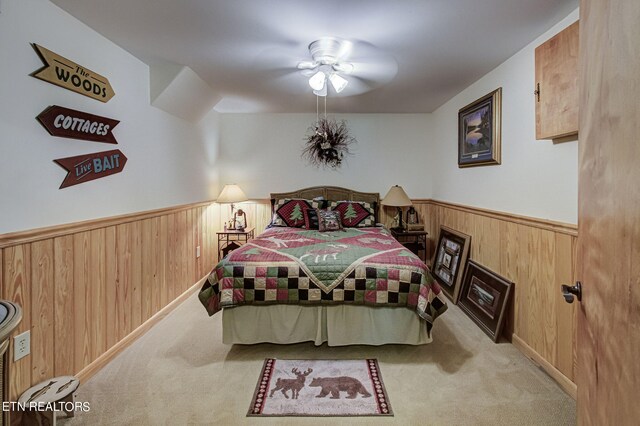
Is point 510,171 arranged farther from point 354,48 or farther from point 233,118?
point 233,118

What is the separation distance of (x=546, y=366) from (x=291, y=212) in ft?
9.41

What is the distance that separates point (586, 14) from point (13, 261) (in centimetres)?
252

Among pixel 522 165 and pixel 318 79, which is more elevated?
pixel 318 79

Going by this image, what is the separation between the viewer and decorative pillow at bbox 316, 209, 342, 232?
12.5ft

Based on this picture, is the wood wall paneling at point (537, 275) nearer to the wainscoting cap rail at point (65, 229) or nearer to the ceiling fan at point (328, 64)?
the ceiling fan at point (328, 64)

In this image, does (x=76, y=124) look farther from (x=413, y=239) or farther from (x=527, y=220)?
(x=413, y=239)

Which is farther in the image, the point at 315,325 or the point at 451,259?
the point at 451,259

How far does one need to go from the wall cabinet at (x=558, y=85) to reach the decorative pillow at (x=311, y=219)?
7.95 ft

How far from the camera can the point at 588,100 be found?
930 millimetres

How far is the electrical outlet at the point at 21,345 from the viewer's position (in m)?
1.64

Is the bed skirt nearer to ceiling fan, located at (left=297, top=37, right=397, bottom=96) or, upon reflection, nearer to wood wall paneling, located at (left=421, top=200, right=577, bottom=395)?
wood wall paneling, located at (left=421, top=200, right=577, bottom=395)

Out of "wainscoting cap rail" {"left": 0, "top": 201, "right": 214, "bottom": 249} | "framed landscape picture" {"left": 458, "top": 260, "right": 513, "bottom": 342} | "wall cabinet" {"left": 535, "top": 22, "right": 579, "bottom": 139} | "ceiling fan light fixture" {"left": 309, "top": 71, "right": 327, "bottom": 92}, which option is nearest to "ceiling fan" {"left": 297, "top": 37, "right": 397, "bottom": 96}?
"ceiling fan light fixture" {"left": 309, "top": 71, "right": 327, "bottom": 92}

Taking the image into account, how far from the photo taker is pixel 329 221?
3.85m

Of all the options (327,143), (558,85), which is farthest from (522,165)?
(327,143)
